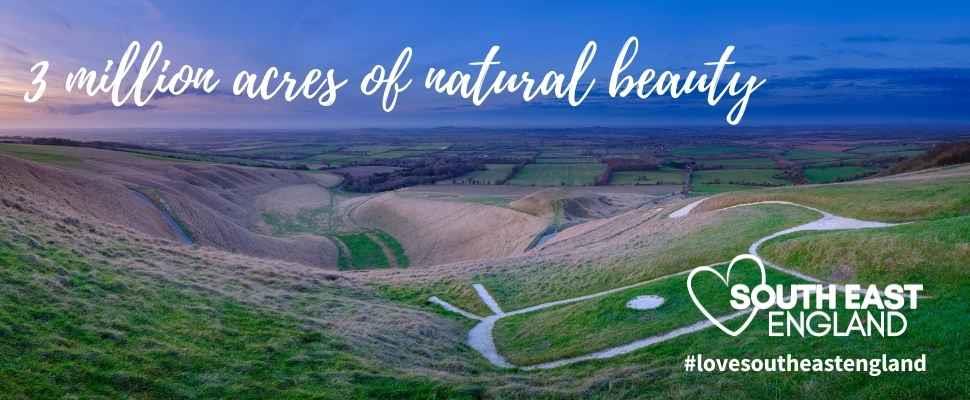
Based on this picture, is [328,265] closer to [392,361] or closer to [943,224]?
[392,361]

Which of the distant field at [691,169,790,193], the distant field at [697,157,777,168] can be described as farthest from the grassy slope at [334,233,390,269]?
the distant field at [697,157,777,168]

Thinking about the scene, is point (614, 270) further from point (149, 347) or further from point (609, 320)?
point (149, 347)

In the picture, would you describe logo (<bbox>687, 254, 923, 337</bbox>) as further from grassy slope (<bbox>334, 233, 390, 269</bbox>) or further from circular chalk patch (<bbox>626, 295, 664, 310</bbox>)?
grassy slope (<bbox>334, 233, 390, 269</bbox>)

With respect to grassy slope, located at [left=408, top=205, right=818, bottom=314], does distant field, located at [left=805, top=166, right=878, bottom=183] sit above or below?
above

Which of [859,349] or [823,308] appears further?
[823,308]

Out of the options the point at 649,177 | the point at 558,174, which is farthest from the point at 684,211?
the point at 558,174

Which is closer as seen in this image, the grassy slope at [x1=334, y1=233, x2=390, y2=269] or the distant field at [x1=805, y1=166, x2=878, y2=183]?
the grassy slope at [x1=334, y1=233, x2=390, y2=269]

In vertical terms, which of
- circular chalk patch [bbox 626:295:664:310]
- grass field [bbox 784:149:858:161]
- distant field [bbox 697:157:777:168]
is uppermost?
grass field [bbox 784:149:858:161]

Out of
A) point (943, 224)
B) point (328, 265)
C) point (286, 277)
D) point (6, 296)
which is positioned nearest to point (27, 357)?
point (6, 296)
